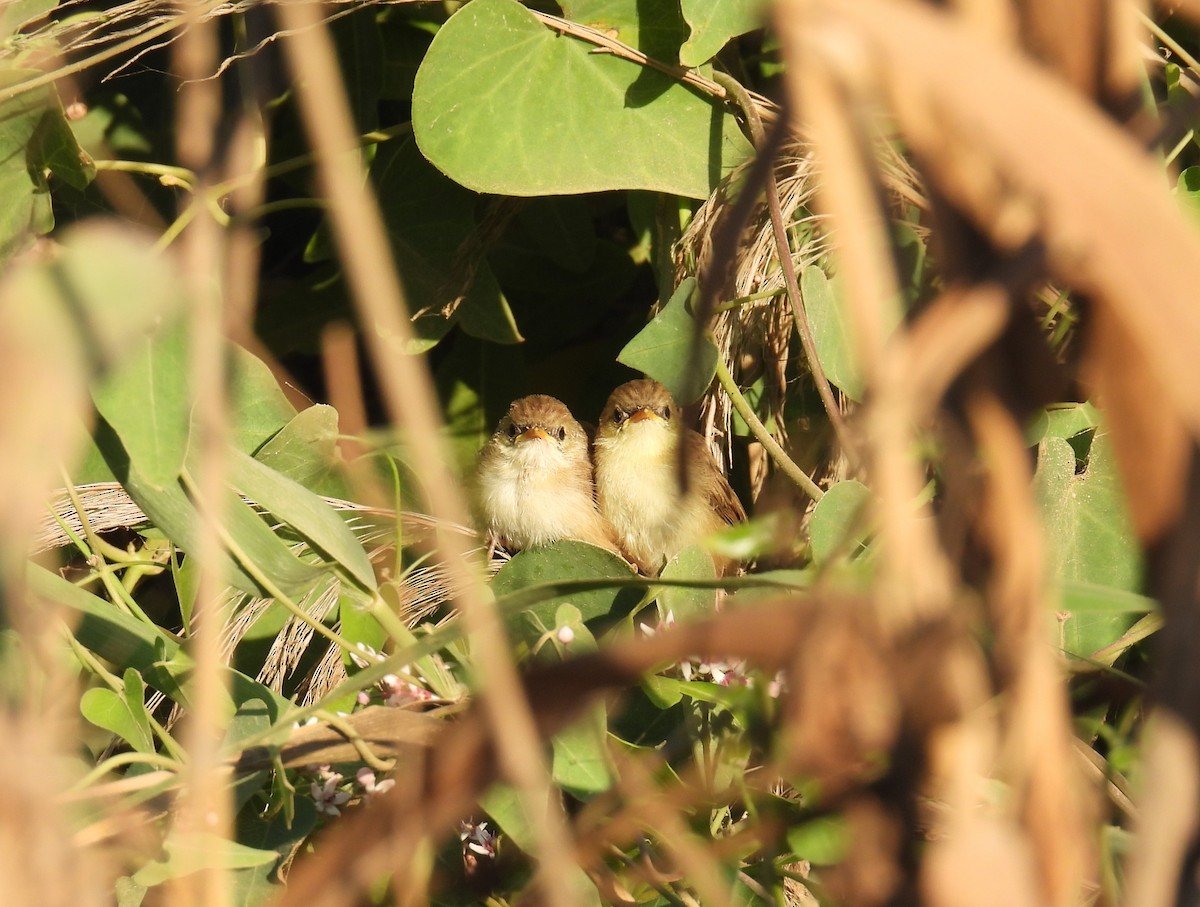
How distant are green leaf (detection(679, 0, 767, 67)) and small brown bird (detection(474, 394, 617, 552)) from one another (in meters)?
1.82

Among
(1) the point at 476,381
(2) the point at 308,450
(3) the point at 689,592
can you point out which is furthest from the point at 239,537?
(1) the point at 476,381

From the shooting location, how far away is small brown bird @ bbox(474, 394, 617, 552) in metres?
4.48

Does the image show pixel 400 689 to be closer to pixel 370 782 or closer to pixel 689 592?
pixel 370 782

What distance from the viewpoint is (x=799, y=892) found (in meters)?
2.01

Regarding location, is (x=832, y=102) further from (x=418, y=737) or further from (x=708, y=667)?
(x=708, y=667)

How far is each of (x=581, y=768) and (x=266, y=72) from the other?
1.76 m

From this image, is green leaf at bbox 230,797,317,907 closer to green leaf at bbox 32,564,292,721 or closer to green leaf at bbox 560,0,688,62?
green leaf at bbox 32,564,292,721

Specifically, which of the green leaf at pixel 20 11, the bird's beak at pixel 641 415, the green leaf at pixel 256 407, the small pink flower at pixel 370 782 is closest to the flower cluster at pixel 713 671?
the small pink flower at pixel 370 782

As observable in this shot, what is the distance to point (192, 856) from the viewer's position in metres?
1.34

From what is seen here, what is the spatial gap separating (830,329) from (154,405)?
154 centimetres

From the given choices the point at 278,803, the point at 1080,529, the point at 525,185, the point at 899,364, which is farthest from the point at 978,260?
the point at 525,185

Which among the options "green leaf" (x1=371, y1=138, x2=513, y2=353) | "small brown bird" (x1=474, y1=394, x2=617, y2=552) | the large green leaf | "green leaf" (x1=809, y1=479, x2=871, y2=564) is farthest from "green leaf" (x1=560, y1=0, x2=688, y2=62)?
"small brown bird" (x1=474, y1=394, x2=617, y2=552)

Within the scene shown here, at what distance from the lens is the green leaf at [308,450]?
2.80 meters

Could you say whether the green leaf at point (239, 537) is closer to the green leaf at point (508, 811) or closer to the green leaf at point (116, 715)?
the green leaf at point (116, 715)
